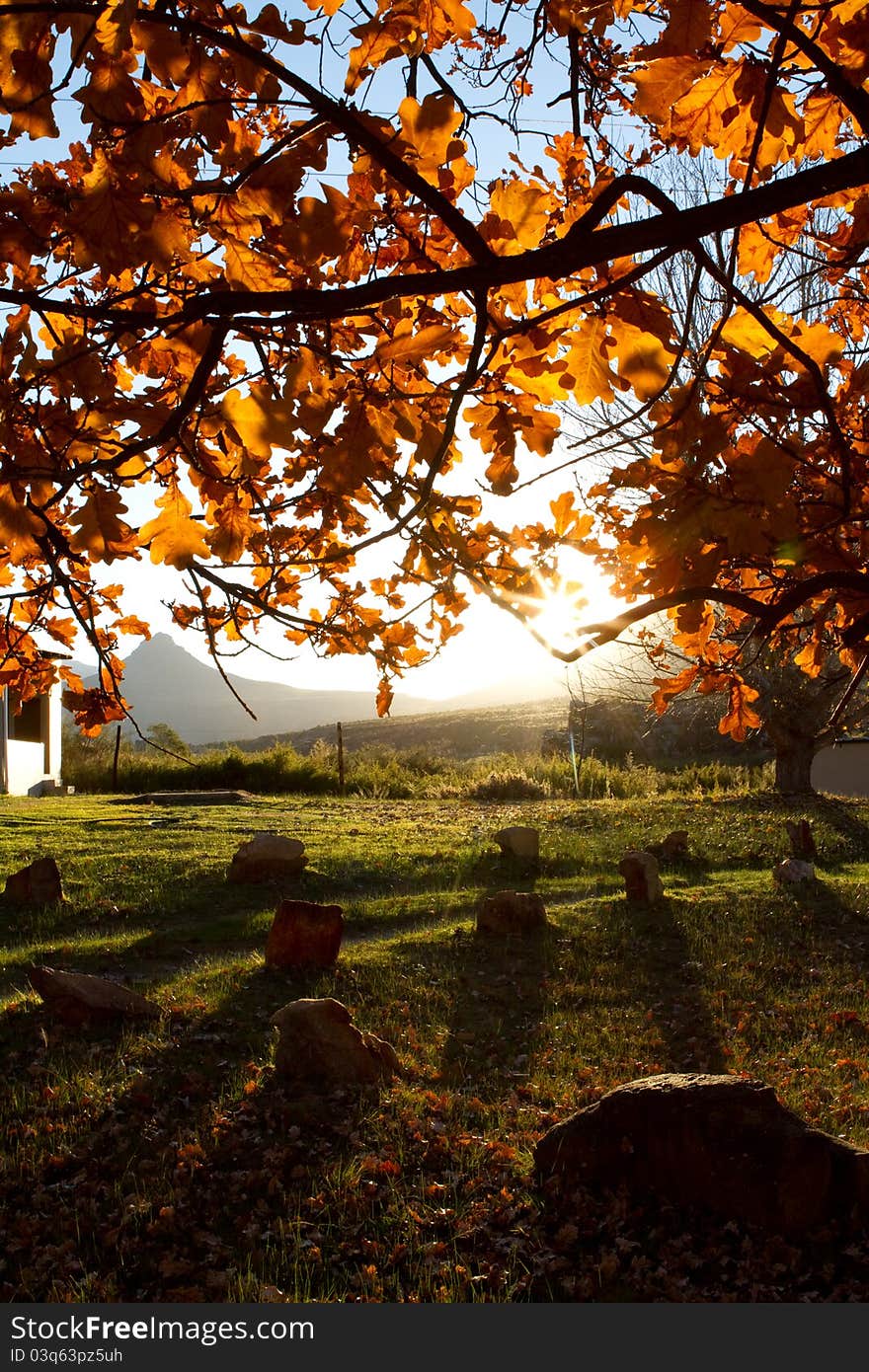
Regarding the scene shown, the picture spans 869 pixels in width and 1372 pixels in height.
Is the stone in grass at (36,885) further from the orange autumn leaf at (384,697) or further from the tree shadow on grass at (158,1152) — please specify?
the orange autumn leaf at (384,697)

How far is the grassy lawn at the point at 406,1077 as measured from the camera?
2.75 metres

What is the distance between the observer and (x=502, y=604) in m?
1.88

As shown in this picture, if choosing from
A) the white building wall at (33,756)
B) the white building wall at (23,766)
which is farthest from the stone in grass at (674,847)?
the white building wall at (23,766)

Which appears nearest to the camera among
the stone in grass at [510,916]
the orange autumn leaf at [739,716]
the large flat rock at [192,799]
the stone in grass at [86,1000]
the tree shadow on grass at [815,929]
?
the orange autumn leaf at [739,716]

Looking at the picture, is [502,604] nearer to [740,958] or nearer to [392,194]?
[392,194]

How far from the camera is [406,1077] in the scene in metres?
4.17

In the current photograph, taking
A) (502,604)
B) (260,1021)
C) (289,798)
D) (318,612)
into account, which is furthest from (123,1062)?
(289,798)

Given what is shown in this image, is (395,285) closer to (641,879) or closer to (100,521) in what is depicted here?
(100,521)

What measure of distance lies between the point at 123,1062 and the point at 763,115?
14.2 ft

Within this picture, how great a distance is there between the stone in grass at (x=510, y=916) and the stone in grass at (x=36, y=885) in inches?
141

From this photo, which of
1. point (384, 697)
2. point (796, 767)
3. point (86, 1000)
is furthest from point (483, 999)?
point (796, 767)

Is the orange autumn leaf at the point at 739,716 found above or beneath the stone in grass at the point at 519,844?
above

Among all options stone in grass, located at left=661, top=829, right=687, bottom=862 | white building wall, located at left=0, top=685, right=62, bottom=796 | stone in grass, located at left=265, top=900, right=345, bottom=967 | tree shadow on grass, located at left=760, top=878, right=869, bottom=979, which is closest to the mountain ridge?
white building wall, located at left=0, top=685, right=62, bottom=796

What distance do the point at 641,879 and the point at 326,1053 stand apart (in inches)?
163
